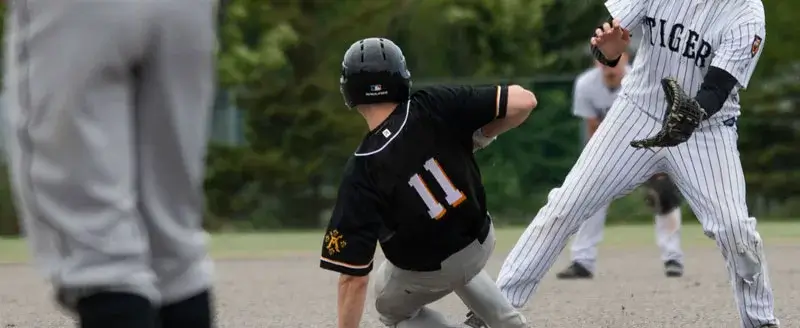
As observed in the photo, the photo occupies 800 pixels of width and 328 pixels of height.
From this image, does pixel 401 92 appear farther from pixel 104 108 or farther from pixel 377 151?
pixel 104 108

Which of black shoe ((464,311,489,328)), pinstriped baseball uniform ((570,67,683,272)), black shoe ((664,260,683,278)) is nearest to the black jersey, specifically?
black shoe ((464,311,489,328))

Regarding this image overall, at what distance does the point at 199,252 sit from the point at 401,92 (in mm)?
2303

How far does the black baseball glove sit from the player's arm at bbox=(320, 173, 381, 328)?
4.64 feet

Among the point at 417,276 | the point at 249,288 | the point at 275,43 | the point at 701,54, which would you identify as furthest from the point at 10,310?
the point at 275,43

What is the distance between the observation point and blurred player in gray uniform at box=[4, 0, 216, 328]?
9.73 feet

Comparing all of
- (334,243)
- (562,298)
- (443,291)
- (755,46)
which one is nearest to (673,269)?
(562,298)

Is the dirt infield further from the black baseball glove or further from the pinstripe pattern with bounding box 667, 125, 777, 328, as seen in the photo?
the black baseball glove

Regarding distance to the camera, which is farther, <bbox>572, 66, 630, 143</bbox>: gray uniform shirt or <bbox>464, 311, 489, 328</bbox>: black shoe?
<bbox>572, 66, 630, 143</bbox>: gray uniform shirt

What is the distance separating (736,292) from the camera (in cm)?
635

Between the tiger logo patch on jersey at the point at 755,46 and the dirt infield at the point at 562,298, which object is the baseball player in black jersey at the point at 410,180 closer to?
the tiger logo patch on jersey at the point at 755,46

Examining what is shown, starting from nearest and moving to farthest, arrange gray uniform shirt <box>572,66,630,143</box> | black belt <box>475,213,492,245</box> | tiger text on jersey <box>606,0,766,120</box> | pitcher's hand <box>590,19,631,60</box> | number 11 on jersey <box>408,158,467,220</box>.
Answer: number 11 on jersey <box>408,158,467,220</box>, black belt <box>475,213,492,245</box>, tiger text on jersey <box>606,0,766,120</box>, pitcher's hand <box>590,19,631,60</box>, gray uniform shirt <box>572,66,630,143</box>

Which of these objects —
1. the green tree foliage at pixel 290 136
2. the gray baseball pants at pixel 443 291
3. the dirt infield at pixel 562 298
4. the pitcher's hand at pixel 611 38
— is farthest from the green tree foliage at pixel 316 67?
the gray baseball pants at pixel 443 291

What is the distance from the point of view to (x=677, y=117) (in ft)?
19.5

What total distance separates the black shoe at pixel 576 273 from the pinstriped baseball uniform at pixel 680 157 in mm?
4079
